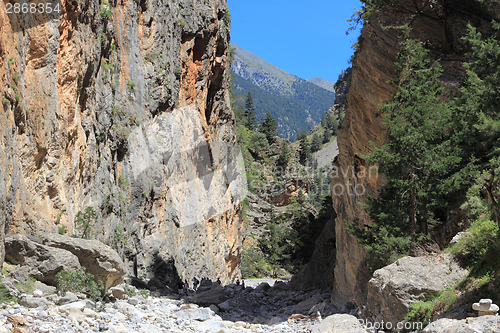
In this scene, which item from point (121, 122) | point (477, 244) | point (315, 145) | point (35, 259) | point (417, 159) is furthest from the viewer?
point (315, 145)

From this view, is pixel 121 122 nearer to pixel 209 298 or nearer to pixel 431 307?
pixel 209 298

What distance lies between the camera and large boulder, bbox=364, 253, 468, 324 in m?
11.0

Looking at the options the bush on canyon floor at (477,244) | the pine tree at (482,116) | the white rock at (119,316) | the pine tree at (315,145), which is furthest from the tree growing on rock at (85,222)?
the pine tree at (315,145)

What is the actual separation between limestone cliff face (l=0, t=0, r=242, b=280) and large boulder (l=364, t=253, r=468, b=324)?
9.36m

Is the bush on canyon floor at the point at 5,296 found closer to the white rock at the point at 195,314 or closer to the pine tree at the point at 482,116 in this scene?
the white rock at the point at 195,314

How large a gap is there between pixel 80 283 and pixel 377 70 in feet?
51.7

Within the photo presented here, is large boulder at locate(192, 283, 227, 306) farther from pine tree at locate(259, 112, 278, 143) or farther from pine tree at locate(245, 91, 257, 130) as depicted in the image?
pine tree at locate(245, 91, 257, 130)

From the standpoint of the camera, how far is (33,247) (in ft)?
37.0

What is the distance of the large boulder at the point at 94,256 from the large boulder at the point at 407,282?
7282 millimetres

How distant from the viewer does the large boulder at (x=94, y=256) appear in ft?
40.4

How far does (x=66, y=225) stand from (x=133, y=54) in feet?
42.5

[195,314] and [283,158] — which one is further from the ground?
[283,158]

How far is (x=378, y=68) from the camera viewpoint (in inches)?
822

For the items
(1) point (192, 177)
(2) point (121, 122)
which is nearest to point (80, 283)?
(2) point (121, 122)
